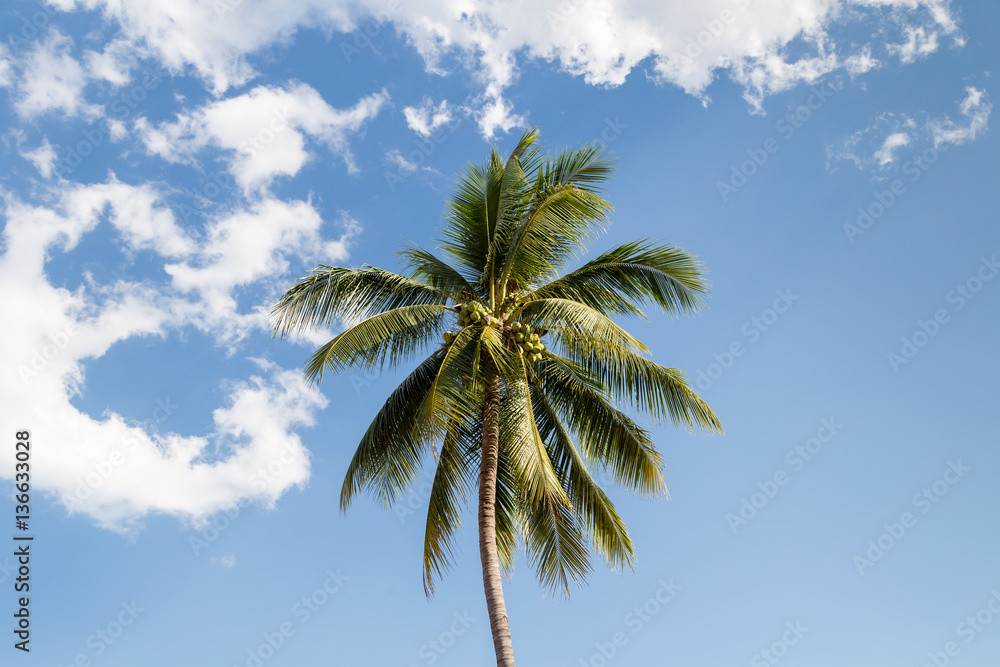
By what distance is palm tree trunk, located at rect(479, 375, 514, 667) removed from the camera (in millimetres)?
9898

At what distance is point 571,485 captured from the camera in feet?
40.4

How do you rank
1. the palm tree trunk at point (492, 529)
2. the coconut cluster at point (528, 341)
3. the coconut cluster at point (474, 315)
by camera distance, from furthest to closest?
the coconut cluster at point (528, 341) → the coconut cluster at point (474, 315) → the palm tree trunk at point (492, 529)

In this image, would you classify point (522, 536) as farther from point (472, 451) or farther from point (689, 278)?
point (689, 278)

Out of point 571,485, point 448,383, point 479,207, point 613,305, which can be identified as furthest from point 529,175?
point 571,485

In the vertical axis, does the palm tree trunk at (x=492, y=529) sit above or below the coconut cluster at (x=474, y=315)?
below

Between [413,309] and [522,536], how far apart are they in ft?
13.9

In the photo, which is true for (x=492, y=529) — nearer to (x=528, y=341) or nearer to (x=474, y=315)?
(x=528, y=341)

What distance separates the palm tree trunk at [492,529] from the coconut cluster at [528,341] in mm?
618

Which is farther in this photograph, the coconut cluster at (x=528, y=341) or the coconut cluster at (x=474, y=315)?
the coconut cluster at (x=528, y=341)

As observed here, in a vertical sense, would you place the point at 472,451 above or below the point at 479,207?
below

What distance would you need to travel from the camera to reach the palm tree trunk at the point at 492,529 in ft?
32.5

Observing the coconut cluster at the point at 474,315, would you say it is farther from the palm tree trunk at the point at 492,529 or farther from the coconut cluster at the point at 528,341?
the palm tree trunk at the point at 492,529

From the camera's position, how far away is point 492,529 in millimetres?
10867

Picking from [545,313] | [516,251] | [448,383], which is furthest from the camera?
[516,251]
